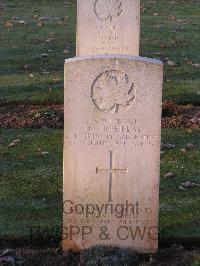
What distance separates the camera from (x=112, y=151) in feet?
20.1

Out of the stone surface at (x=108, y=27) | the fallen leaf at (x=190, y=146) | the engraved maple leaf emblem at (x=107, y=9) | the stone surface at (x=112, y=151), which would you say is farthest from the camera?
the engraved maple leaf emblem at (x=107, y=9)

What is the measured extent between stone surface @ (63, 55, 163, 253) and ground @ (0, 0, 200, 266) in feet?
1.24

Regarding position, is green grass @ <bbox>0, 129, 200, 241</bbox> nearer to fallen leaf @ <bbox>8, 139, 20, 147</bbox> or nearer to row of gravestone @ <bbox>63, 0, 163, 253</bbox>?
fallen leaf @ <bbox>8, 139, 20, 147</bbox>

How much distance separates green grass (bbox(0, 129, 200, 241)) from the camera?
22.6 feet

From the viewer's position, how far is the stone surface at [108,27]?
1168cm

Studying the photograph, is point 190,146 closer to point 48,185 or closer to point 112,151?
point 48,185

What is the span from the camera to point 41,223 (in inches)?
272

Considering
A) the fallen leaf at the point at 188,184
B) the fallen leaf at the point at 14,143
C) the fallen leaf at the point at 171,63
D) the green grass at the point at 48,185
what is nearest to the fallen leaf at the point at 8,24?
the fallen leaf at the point at 171,63

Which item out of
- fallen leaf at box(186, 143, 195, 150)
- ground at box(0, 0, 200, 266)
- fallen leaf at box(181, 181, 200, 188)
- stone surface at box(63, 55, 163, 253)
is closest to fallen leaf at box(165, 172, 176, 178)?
ground at box(0, 0, 200, 266)

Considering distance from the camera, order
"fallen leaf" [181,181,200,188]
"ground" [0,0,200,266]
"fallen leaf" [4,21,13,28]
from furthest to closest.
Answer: "fallen leaf" [4,21,13,28], "fallen leaf" [181,181,200,188], "ground" [0,0,200,266]

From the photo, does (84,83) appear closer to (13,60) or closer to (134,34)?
(134,34)

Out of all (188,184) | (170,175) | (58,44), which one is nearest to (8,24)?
(58,44)

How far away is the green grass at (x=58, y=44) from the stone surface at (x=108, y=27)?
107cm

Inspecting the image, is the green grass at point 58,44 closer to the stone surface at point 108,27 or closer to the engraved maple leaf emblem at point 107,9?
the stone surface at point 108,27
